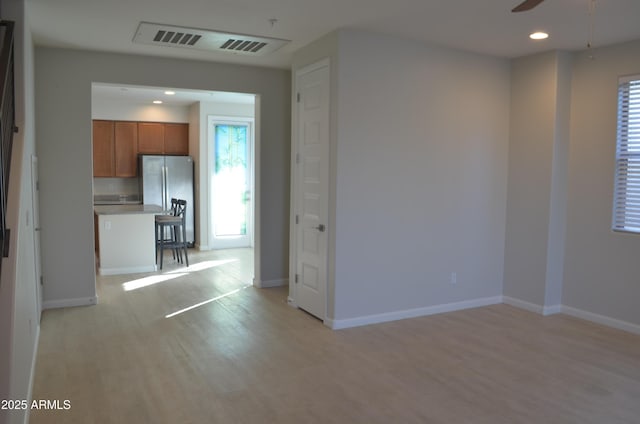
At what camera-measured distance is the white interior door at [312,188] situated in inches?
182

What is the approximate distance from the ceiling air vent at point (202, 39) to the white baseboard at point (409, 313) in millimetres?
2655

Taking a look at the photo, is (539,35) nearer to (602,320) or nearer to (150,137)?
(602,320)

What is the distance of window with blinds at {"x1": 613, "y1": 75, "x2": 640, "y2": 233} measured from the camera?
456 cm

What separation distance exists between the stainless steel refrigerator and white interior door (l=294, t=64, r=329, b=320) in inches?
176

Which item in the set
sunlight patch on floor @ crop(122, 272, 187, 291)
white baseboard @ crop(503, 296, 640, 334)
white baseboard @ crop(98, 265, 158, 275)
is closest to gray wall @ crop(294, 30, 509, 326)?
white baseboard @ crop(503, 296, 640, 334)

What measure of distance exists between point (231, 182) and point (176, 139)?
1336 mm

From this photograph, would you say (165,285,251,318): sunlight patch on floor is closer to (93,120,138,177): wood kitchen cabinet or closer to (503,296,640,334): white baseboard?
(503,296,640,334): white baseboard

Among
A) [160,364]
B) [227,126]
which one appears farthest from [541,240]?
[227,126]

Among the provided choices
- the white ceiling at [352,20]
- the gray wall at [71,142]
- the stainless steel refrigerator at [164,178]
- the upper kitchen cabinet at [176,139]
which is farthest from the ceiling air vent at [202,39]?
the upper kitchen cabinet at [176,139]

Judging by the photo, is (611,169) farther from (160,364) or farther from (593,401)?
(160,364)

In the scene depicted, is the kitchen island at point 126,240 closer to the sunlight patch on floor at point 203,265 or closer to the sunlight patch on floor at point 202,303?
the sunlight patch on floor at point 203,265

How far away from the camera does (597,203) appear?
487 cm

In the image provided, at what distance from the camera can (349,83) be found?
441cm

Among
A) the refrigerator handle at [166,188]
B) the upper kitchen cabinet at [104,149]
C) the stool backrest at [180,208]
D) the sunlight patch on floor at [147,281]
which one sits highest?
the upper kitchen cabinet at [104,149]
